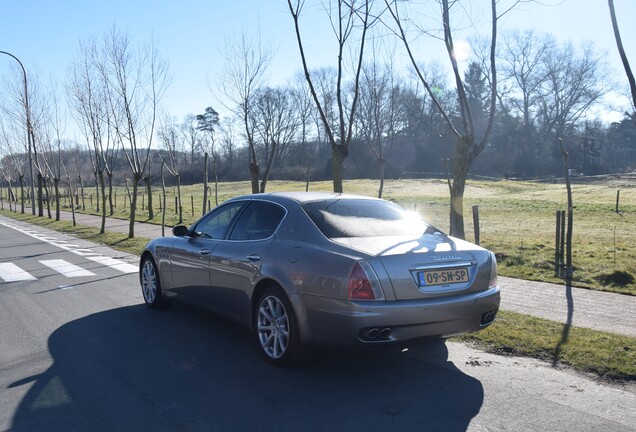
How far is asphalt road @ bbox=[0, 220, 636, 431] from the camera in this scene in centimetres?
384

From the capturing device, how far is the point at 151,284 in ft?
24.6

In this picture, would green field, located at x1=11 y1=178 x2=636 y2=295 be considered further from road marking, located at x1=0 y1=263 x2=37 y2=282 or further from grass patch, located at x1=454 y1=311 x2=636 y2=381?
road marking, located at x1=0 y1=263 x2=37 y2=282

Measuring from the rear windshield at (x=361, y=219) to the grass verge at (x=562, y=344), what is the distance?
4.64ft

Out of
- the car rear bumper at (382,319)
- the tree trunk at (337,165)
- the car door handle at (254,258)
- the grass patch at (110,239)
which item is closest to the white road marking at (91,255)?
the grass patch at (110,239)

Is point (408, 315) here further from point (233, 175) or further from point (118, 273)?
point (233, 175)

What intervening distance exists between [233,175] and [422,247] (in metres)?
74.4

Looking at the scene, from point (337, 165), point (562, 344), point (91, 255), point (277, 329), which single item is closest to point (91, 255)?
point (91, 255)

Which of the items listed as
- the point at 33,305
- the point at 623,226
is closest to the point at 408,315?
the point at 33,305

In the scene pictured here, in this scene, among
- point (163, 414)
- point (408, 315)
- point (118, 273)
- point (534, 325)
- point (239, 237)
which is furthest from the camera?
point (118, 273)

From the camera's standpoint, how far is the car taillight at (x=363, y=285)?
4387 mm

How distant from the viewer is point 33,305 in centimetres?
786

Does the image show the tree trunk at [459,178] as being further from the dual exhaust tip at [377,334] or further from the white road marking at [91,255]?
the white road marking at [91,255]

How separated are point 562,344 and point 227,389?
130 inches

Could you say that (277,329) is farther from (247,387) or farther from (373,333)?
(373,333)
